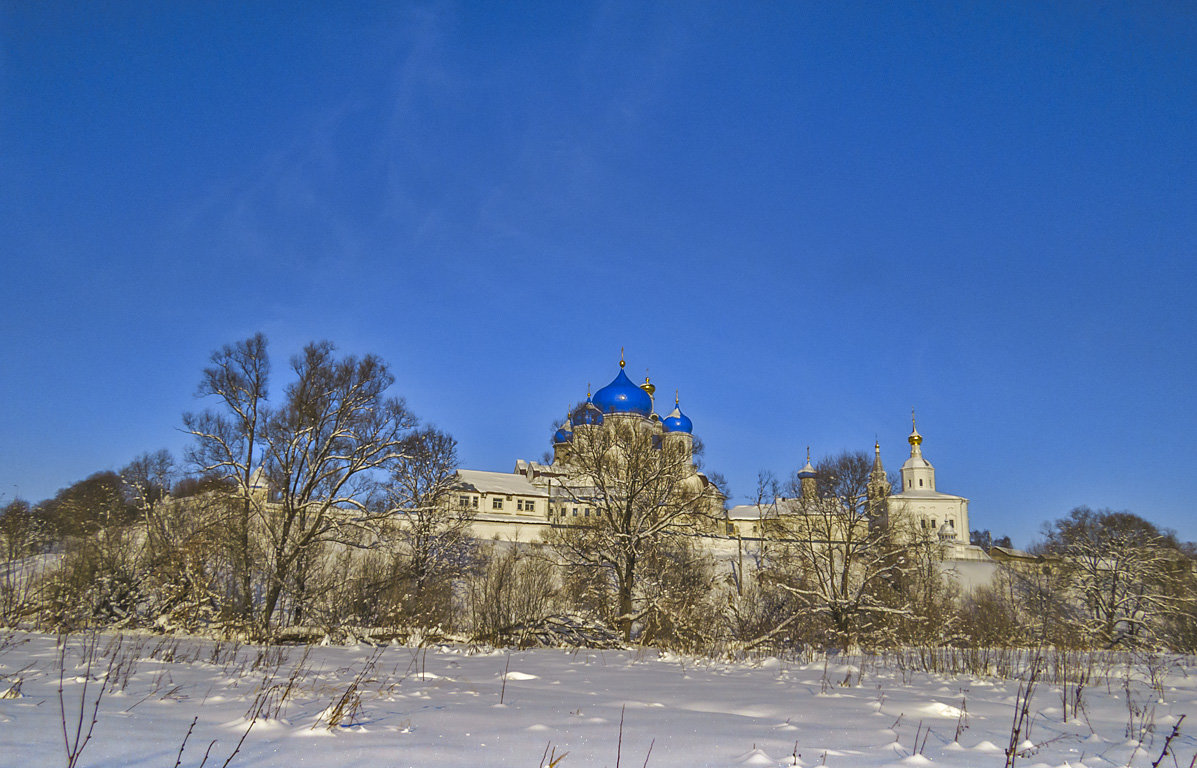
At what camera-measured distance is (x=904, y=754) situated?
391 centimetres

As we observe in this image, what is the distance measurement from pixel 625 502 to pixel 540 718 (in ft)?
49.5

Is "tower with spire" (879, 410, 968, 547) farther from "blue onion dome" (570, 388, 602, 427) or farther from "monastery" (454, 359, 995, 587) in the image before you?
"blue onion dome" (570, 388, 602, 427)

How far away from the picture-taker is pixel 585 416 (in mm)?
22594

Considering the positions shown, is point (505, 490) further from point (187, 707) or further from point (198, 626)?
point (187, 707)

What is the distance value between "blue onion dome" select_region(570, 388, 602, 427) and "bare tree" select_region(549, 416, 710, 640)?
45.1 inches

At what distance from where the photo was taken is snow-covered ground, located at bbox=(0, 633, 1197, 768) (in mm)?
3473

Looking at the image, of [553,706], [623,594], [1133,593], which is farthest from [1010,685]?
[1133,593]

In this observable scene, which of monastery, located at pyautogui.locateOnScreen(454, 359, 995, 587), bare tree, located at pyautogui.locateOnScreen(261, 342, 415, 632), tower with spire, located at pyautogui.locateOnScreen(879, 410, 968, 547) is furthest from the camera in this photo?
tower with spire, located at pyautogui.locateOnScreen(879, 410, 968, 547)

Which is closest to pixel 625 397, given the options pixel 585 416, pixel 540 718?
pixel 585 416

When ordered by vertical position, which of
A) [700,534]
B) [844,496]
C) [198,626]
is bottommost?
[198,626]

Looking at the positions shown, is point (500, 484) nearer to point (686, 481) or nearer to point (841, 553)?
point (686, 481)

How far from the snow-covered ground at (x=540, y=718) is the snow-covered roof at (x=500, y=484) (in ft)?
126

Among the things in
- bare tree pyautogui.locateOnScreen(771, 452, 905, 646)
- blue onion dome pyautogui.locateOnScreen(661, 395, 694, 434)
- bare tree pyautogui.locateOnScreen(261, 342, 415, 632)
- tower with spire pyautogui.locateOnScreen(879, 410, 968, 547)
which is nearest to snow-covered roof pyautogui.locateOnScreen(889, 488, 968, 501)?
tower with spire pyautogui.locateOnScreen(879, 410, 968, 547)

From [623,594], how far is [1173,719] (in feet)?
44.4
